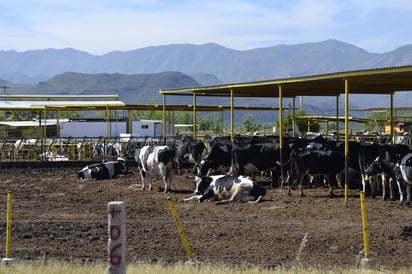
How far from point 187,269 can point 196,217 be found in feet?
21.1

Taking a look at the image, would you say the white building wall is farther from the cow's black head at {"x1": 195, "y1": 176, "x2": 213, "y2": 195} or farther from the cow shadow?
the cow's black head at {"x1": 195, "y1": 176, "x2": 213, "y2": 195}

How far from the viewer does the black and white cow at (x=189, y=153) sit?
2794 centimetres

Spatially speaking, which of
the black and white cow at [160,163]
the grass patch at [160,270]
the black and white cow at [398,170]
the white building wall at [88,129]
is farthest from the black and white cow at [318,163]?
the white building wall at [88,129]

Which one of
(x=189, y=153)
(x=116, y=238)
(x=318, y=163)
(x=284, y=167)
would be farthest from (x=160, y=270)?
(x=189, y=153)

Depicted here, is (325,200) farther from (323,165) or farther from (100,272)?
(100,272)

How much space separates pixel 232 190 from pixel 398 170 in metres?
4.43

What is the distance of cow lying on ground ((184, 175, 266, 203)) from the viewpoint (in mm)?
19406

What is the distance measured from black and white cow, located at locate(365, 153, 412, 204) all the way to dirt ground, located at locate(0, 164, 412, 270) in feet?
2.38

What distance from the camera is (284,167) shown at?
77.6ft

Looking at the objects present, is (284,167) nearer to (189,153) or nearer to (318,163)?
(318,163)

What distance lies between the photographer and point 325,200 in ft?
63.8

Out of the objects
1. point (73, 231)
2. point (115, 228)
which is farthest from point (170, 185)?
point (115, 228)

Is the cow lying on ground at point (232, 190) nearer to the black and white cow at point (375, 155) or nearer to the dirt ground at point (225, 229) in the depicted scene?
the dirt ground at point (225, 229)

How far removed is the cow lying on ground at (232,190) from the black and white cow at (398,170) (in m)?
3.14
